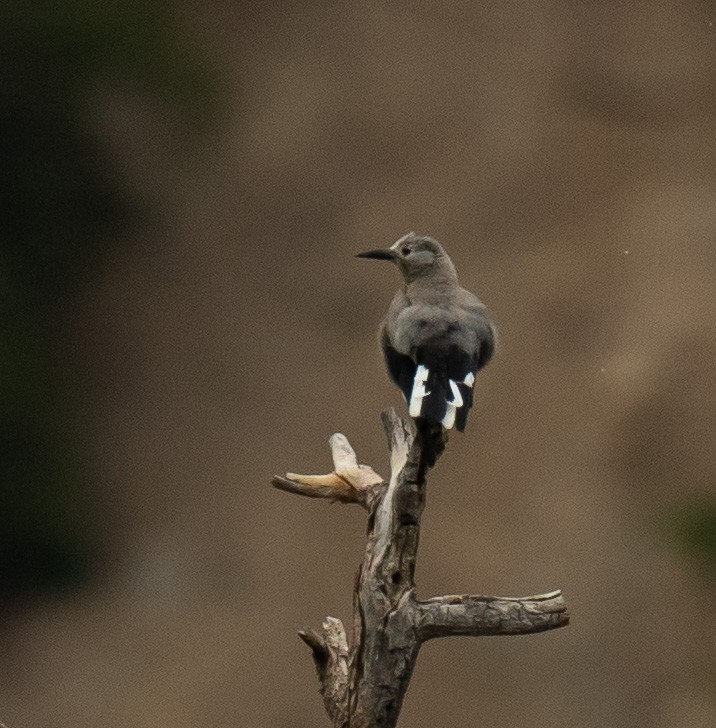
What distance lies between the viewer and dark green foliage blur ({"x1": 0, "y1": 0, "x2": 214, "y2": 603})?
8.84m

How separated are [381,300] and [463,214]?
2.28 feet

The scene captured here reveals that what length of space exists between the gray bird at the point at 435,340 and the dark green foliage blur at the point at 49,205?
4.97 metres

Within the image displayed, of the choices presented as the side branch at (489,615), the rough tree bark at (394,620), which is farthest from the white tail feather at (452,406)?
the side branch at (489,615)

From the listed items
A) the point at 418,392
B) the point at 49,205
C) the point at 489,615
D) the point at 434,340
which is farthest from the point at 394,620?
the point at 49,205

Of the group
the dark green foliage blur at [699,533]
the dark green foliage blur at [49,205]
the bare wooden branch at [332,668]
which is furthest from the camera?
the dark green foliage blur at [49,205]

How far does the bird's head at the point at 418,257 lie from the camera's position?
13.6ft

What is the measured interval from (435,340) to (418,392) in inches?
6.3

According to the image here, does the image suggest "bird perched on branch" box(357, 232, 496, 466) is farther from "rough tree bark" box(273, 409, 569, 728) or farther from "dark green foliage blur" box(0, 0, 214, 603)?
"dark green foliage blur" box(0, 0, 214, 603)


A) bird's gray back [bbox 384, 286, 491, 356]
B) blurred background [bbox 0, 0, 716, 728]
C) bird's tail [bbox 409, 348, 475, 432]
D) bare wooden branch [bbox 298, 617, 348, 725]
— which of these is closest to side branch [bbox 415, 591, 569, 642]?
bare wooden branch [bbox 298, 617, 348, 725]

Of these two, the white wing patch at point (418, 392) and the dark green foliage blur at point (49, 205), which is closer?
the white wing patch at point (418, 392)

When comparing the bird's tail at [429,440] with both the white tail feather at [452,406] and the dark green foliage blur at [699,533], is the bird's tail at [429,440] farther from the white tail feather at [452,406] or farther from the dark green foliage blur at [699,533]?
the dark green foliage blur at [699,533]

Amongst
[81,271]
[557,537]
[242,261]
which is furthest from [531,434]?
[81,271]

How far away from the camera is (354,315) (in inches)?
373

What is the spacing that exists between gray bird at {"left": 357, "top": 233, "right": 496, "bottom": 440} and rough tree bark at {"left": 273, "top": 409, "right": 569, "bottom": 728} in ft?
0.39
